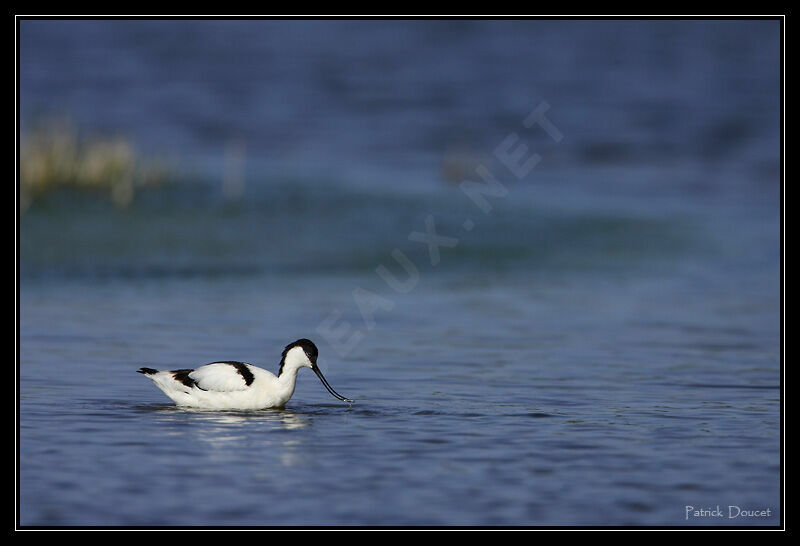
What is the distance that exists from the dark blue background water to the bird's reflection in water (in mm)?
47

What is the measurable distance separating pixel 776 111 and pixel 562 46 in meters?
5.44

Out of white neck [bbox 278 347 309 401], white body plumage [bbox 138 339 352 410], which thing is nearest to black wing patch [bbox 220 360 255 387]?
white body plumage [bbox 138 339 352 410]

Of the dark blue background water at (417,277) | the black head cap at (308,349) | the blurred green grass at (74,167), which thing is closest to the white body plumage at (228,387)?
the dark blue background water at (417,277)

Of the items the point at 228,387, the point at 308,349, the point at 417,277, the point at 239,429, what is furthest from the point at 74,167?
the point at 239,429

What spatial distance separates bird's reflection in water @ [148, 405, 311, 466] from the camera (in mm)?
9391

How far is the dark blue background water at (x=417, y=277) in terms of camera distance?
881cm

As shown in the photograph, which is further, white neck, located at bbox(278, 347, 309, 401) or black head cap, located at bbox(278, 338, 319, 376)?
black head cap, located at bbox(278, 338, 319, 376)

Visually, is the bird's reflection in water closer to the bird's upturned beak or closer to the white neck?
the white neck

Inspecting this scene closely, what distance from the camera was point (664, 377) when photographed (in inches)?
495

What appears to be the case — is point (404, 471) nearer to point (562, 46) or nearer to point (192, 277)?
point (192, 277)

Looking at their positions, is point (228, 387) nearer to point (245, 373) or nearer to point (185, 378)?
point (245, 373)

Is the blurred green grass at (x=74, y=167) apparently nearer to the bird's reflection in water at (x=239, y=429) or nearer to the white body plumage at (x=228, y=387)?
the white body plumage at (x=228, y=387)

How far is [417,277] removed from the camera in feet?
61.7

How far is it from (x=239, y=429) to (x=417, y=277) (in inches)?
344
